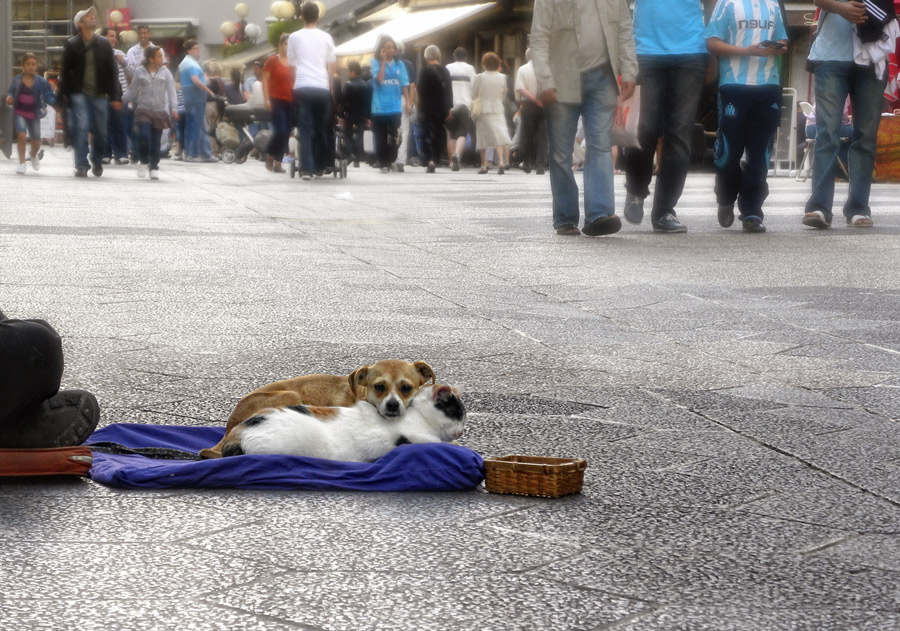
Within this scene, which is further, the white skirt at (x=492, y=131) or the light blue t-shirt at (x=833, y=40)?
the white skirt at (x=492, y=131)

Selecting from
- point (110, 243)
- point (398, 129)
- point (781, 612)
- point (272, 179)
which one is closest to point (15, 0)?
point (398, 129)

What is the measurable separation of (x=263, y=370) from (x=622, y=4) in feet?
18.6

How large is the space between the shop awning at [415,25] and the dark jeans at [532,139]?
27.2 ft

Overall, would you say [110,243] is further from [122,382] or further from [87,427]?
[87,427]

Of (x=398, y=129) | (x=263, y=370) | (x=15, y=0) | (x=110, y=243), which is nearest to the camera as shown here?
(x=263, y=370)

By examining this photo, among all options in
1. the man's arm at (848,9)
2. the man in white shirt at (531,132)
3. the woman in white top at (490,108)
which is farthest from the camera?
the woman in white top at (490,108)

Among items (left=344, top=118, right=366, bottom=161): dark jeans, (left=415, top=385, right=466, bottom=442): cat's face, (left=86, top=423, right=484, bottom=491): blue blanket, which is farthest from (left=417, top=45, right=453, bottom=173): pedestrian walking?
(left=86, top=423, right=484, bottom=491): blue blanket

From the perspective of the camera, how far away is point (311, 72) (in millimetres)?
17609

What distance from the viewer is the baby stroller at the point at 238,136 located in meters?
27.4

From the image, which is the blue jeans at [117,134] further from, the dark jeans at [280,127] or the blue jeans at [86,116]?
the blue jeans at [86,116]

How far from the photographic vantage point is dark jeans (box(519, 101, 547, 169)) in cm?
2308

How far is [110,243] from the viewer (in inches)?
Answer: 371

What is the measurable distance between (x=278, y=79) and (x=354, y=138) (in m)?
5.89

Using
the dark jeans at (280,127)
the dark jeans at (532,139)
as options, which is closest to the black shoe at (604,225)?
the dark jeans at (280,127)
